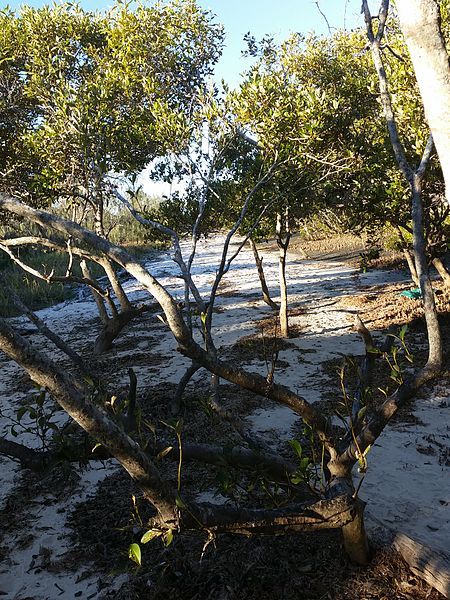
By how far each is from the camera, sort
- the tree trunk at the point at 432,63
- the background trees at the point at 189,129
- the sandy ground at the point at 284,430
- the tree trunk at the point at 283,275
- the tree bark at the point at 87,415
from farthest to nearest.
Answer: the tree trunk at the point at 283,275 < the background trees at the point at 189,129 < the sandy ground at the point at 284,430 < the tree trunk at the point at 432,63 < the tree bark at the point at 87,415

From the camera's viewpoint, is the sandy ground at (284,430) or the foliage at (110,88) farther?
the foliage at (110,88)

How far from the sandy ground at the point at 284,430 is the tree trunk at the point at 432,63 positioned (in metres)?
2.94

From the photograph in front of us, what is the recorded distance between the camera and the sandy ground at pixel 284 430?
3844 mm

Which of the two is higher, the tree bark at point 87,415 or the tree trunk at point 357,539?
the tree bark at point 87,415

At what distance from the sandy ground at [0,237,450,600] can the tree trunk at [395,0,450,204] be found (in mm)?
2937

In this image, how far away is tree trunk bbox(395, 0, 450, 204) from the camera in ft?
6.63

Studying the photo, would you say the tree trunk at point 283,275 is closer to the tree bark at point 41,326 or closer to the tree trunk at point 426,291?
the tree trunk at point 426,291

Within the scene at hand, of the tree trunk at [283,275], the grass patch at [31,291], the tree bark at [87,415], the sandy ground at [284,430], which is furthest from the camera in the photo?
the grass patch at [31,291]

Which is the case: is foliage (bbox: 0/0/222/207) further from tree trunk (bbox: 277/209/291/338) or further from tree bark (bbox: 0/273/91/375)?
tree bark (bbox: 0/273/91/375)

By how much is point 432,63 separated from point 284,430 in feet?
17.0

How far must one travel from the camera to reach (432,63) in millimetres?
2059

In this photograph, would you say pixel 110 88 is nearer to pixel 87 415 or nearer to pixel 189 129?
pixel 189 129

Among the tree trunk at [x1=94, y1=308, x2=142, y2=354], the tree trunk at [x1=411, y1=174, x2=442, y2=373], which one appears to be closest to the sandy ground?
the tree trunk at [x1=94, y1=308, x2=142, y2=354]

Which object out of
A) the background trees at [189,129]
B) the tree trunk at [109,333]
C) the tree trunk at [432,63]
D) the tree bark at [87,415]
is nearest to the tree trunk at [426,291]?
the background trees at [189,129]
